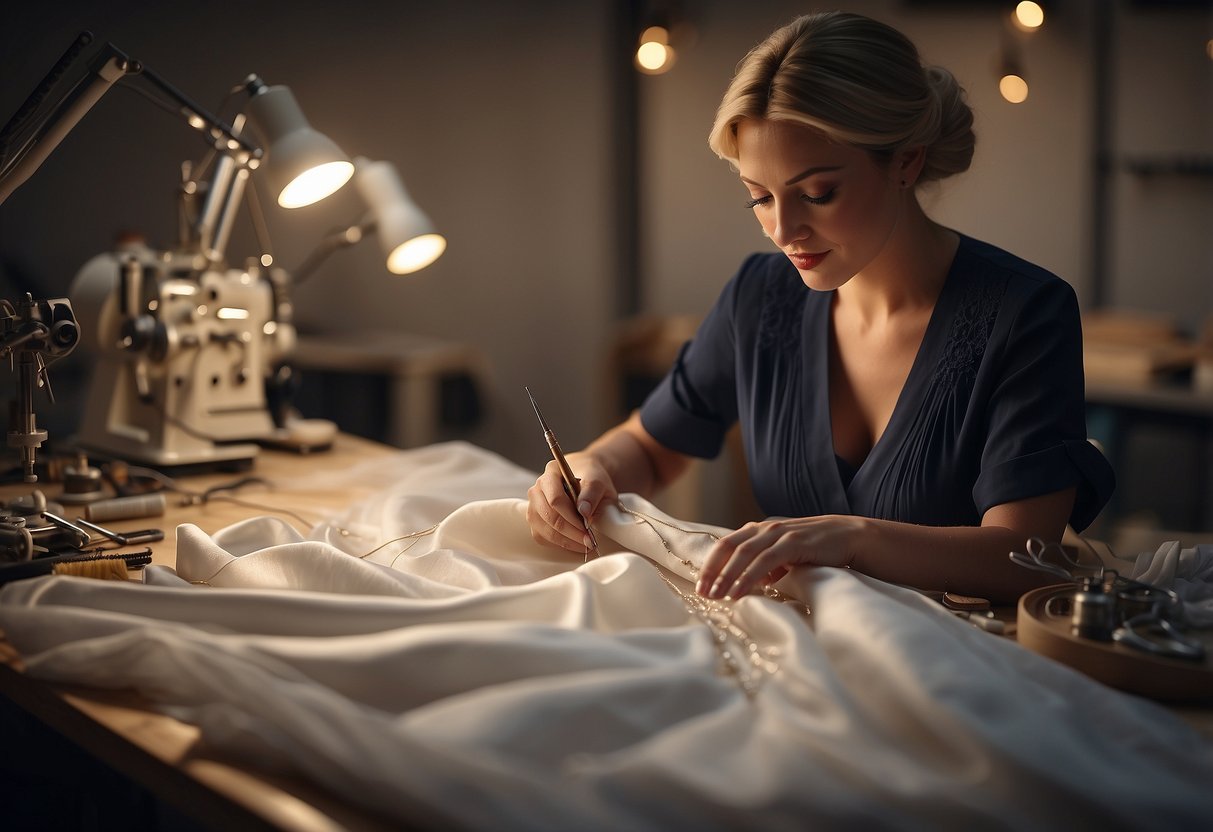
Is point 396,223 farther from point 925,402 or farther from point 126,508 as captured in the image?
point 925,402

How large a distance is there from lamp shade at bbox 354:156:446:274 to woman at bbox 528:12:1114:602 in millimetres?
706

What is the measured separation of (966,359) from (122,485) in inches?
59.0

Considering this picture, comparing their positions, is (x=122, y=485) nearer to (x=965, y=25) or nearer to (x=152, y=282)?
(x=152, y=282)

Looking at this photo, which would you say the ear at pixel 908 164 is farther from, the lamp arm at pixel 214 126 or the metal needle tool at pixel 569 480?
the lamp arm at pixel 214 126

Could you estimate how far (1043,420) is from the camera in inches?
64.1

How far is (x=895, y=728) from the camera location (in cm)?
101

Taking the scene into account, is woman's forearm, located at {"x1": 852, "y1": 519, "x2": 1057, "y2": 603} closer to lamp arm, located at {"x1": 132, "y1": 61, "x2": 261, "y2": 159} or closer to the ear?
the ear

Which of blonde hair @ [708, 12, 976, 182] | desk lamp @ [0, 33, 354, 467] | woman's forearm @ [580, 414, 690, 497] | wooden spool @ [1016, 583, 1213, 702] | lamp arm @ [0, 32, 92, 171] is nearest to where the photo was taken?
wooden spool @ [1016, 583, 1213, 702]

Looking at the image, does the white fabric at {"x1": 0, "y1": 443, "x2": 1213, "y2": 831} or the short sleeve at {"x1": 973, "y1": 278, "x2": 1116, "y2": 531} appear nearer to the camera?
the white fabric at {"x1": 0, "y1": 443, "x2": 1213, "y2": 831}

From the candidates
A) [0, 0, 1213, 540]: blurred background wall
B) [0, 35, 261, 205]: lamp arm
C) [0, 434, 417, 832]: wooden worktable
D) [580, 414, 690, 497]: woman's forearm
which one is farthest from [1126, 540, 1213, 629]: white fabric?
[0, 0, 1213, 540]: blurred background wall

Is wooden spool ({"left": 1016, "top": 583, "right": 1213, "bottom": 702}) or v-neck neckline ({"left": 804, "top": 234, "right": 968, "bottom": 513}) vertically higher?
v-neck neckline ({"left": 804, "top": 234, "right": 968, "bottom": 513})

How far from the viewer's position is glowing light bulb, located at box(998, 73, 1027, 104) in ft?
12.9

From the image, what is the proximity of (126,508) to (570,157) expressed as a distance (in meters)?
3.15

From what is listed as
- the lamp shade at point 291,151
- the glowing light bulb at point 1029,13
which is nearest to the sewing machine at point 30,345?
the lamp shade at point 291,151
